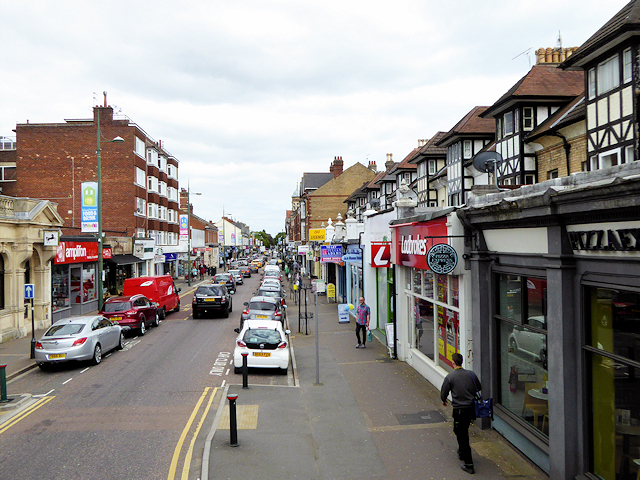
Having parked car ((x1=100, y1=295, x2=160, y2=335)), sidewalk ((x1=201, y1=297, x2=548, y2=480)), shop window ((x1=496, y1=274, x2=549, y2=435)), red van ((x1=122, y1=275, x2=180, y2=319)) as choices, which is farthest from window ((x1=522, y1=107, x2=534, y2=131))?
red van ((x1=122, y1=275, x2=180, y2=319))

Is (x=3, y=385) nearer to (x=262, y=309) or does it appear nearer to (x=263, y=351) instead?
(x=263, y=351)

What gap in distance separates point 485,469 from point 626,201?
483 cm

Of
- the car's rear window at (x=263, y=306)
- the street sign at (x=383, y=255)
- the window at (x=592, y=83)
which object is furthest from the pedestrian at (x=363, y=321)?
the window at (x=592, y=83)

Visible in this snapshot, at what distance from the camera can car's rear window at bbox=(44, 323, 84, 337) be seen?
50.3 ft

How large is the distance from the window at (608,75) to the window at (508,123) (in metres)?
5.73

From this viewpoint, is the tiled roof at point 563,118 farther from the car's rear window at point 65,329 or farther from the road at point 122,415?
the car's rear window at point 65,329

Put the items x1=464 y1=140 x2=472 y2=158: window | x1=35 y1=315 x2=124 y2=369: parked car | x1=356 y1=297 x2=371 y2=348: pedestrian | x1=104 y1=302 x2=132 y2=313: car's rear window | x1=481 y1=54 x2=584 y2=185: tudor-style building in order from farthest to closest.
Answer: x1=464 y1=140 x2=472 y2=158: window, x1=481 y1=54 x2=584 y2=185: tudor-style building, x1=104 y1=302 x2=132 y2=313: car's rear window, x1=356 y1=297 x2=371 y2=348: pedestrian, x1=35 y1=315 x2=124 y2=369: parked car

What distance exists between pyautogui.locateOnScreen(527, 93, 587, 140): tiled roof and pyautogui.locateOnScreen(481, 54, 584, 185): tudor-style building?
479 mm

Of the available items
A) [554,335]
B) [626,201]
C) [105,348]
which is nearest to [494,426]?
[554,335]

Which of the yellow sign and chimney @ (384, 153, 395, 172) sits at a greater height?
chimney @ (384, 153, 395, 172)

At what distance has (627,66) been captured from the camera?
15398mm

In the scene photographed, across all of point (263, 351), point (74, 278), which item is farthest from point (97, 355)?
point (74, 278)

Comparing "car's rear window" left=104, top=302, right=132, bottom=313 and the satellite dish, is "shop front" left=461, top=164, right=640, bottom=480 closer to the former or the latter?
the satellite dish

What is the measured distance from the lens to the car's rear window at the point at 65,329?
15.3 meters
